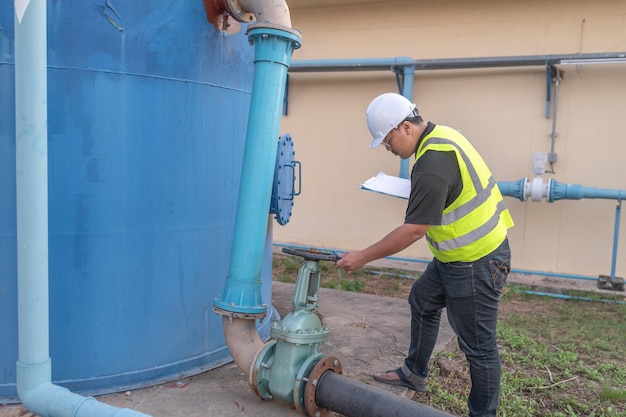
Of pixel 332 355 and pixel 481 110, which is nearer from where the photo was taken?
pixel 332 355

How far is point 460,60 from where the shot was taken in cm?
665

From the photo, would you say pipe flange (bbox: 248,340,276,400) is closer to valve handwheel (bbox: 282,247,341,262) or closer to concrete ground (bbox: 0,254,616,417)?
concrete ground (bbox: 0,254,616,417)

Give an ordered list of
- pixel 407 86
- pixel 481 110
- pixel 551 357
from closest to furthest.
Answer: pixel 551 357 < pixel 407 86 < pixel 481 110

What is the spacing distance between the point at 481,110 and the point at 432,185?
15.4 ft

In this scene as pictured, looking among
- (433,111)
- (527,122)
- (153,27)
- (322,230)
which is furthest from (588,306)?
(153,27)

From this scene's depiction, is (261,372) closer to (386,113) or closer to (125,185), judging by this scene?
(125,185)

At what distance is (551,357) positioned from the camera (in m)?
4.20

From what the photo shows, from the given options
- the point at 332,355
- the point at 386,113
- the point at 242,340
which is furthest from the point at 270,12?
the point at 332,355

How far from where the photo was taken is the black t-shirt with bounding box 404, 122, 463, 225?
2.71 m

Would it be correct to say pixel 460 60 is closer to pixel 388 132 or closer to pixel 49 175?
pixel 388 132

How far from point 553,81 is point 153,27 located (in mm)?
5051

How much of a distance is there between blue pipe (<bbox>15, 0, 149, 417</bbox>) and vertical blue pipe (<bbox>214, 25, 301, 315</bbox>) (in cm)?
88

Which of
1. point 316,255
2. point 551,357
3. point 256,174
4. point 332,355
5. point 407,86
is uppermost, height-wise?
point 407,86

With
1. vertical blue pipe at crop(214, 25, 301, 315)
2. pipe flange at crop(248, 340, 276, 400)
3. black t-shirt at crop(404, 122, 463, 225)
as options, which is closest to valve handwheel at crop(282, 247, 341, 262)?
vertical blue pipe at crop(214, 25, 301, 315)
